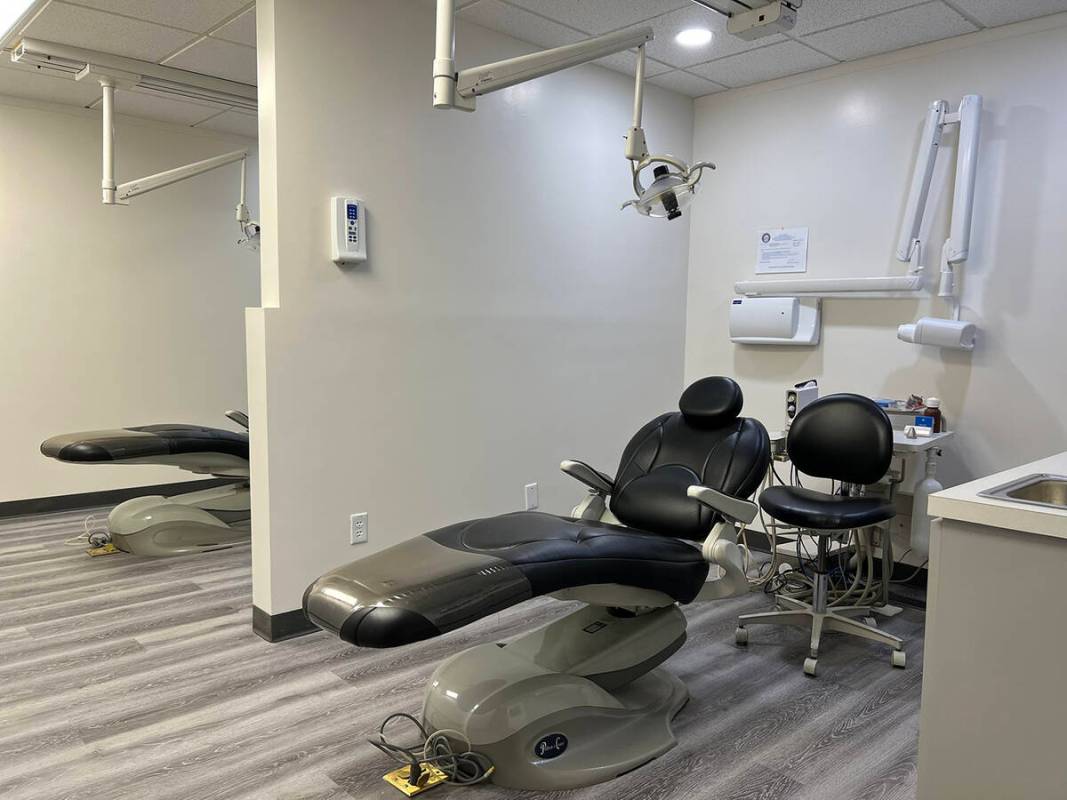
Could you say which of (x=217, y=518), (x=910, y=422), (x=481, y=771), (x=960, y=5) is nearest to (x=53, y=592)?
(x=217, y=518)

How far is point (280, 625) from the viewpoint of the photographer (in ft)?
10.3

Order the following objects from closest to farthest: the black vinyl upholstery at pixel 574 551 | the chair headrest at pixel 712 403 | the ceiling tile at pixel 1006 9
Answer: the black vinyl upholstery at pixel 574 551 < the chair headrest at pixel 712 403 < the ceiling tile at pixel 1006 9

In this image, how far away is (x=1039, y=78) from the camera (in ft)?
11.1

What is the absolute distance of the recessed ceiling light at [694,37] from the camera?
11.6 feet

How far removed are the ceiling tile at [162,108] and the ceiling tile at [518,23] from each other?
2.23m

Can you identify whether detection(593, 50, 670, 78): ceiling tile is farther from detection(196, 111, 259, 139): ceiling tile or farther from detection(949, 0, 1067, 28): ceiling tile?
detection(196, 111, 259, 139): ceiling tile

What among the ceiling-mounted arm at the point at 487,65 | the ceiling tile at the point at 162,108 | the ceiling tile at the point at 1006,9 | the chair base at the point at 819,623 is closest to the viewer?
the ceiling-mounted arm at the point at 487,65

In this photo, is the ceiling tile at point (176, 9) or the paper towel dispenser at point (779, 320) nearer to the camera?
the ceiling tile at point (176, 9)

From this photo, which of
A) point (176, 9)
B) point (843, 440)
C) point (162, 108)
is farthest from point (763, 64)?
point (162, 108)

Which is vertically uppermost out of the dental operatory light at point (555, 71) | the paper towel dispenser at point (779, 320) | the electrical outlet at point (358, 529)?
the dental operatory light at point (555, 71)

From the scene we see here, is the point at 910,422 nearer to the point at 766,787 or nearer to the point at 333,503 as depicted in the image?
the point at 766,787

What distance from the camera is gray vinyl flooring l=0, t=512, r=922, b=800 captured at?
2.17 meters

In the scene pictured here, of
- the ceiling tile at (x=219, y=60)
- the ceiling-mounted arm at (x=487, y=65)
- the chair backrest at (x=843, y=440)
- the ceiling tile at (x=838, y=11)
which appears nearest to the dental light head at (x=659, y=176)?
the ceiling-mounted arm at (x=487, y=65)

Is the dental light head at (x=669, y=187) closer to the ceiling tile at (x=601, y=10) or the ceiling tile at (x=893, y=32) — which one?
the ceiling tile at (x=601, y=10)
